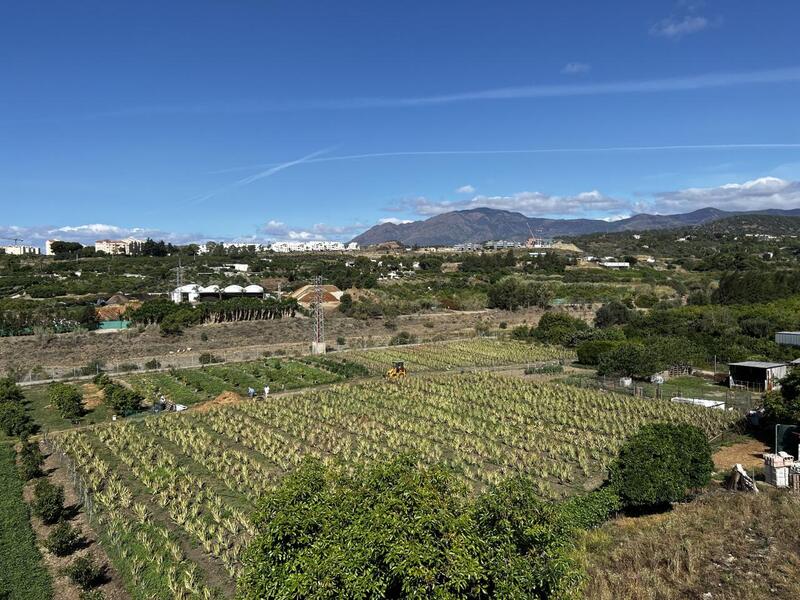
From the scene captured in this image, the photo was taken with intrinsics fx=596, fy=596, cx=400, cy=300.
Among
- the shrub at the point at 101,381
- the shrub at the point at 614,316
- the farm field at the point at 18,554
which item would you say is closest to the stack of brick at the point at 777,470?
the farm field at the point at 18,554

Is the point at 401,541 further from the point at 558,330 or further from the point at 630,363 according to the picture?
the point at 558,330

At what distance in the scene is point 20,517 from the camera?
51.5 ft

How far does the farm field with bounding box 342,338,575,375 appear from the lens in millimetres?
39062

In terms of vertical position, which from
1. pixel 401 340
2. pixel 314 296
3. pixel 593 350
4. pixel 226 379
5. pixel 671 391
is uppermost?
pixel 314 296

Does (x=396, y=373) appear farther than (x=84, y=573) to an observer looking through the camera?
Yes

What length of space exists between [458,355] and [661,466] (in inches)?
1083

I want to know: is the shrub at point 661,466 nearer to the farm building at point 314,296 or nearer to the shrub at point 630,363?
the shrub at point 630,363

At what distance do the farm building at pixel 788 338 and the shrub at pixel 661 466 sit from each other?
2559 cm

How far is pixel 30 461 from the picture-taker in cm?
1911

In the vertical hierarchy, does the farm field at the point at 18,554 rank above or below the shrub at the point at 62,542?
below

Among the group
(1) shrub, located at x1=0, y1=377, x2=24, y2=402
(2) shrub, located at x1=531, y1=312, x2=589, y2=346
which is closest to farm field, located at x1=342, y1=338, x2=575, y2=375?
(2) shrub, located at x1=531, y1=312, x2=589, y2=346

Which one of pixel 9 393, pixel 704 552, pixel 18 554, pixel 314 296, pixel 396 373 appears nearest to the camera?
pixel 704 552

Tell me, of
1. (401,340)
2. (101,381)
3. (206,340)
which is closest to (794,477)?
(101,381)

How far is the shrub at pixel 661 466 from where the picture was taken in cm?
1473
